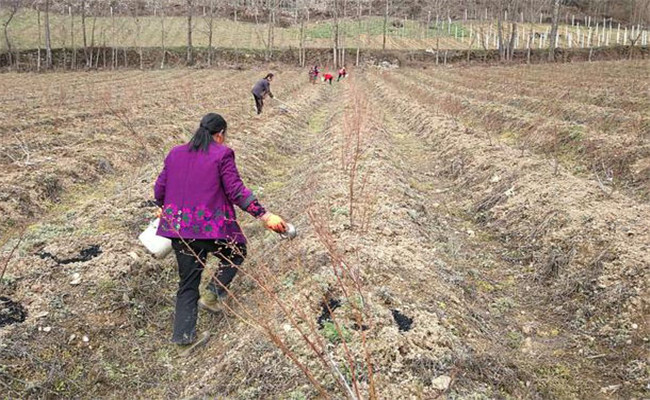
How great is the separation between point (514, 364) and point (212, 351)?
94.9 inches

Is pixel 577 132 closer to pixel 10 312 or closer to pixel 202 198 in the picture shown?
pixel 202 198

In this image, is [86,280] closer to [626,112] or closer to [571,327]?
[571,327]

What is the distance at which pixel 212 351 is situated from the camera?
3828 mm

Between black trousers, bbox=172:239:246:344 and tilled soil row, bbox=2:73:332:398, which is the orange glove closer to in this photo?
black trousers, bbox=172:239:246:344

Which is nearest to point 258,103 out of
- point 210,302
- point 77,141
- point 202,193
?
point 77,141

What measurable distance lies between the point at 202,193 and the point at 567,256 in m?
3.92

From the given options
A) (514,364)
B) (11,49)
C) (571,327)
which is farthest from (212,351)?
(11,49)

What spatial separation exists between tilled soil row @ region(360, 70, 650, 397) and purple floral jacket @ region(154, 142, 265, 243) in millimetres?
2739

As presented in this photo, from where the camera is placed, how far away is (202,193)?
3.55 metres

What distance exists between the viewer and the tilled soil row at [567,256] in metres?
3.83

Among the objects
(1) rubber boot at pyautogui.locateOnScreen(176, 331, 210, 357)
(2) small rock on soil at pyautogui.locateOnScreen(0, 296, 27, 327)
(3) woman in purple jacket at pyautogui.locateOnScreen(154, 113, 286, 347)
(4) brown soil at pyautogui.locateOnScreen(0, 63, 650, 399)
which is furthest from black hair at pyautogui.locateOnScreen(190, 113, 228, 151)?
(2) small rock on soil at pyautogui.locateOnScreen(0, 296, 27, 327)

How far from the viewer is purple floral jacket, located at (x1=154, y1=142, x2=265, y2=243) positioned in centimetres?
353

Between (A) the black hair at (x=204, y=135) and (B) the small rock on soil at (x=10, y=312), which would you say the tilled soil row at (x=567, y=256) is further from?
(B) the small rock on soil at (x=10, y=312)

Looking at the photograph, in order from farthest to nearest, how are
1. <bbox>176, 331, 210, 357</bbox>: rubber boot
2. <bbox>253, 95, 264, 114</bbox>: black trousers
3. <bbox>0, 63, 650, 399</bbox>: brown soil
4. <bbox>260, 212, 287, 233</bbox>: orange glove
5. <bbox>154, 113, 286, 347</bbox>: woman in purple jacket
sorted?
<bbox>253, 95, 264, 114</bbox>: black trousers
<bbox>176, 331, 210, 357</bbox>: rubber boot
<bbox>154, 113, 286, 347</bbox>: woman in purple jacket
<bbox>260, 212, 287, 233</bbox>: orange glove
<bbox>0, 63, 650, 399</bbox>: brown soil
